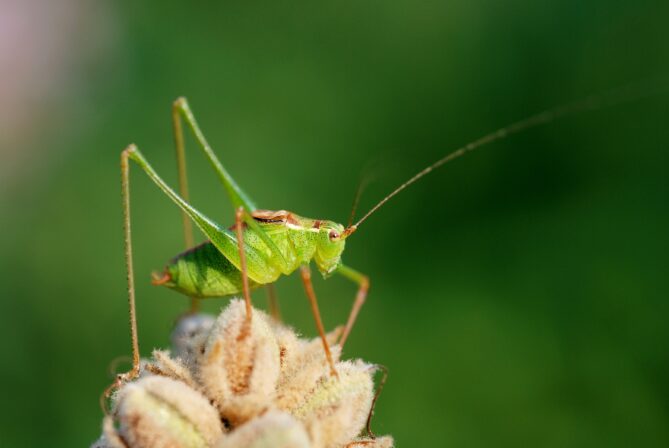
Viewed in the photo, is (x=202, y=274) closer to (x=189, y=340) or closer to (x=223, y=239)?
(x=223, y=239)

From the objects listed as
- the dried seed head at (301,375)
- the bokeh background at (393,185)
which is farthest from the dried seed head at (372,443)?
the bokeh background at (393,185)

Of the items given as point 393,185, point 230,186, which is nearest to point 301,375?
point 230,186

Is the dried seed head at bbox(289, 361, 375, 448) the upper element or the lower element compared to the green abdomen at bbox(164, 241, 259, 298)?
lower

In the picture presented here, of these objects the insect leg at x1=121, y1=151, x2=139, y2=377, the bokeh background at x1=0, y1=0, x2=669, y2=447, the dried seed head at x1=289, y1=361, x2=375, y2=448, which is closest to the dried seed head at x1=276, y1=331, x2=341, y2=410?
the dried seed head at x1=289, y1=361, x2=375, y2=448

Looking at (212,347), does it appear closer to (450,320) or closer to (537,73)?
(450,320)

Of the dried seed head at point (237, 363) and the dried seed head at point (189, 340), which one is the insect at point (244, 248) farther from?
the dried seed head at point (237, 363)

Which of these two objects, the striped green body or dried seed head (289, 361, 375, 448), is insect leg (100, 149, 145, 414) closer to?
the striped green body
